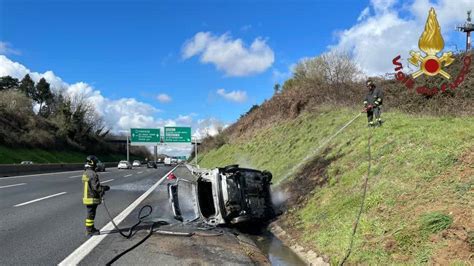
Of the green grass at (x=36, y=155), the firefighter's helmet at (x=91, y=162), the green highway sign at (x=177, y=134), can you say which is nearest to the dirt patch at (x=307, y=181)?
the firefighter's helmet at (x=91, y=162)

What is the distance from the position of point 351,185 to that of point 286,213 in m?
2.08

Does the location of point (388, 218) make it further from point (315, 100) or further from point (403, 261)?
point (315, 100)

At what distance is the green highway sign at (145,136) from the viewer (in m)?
63.2

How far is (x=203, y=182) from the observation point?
34.3ft

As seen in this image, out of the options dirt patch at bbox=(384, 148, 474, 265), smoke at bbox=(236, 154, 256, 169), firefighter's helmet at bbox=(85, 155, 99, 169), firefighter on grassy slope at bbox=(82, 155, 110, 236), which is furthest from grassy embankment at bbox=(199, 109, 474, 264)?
smoke at bbox=(236, 154, 256, 169)

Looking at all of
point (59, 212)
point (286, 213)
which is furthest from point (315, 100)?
point (59, 212)

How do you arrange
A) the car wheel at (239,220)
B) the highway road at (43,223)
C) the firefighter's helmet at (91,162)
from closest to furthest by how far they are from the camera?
the highway road at (43,223), the firefighter's helmet at (91,162), the car wheel at (239,220)

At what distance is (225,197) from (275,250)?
171cm

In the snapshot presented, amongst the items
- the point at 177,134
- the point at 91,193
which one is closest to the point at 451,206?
the point at 91,193

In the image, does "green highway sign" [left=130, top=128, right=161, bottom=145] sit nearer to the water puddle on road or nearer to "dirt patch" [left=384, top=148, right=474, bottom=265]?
the water puddle on road

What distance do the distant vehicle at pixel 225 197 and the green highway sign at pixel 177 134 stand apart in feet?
169

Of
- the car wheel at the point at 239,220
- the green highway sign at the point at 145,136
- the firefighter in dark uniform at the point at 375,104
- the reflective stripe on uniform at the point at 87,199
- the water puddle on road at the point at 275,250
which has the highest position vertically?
the green highway sign at the point at 145,136

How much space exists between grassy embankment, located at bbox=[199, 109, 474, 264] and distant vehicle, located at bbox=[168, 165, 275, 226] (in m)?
0.89

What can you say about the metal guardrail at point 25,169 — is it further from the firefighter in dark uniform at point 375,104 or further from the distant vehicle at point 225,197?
the firefighter in dark uniform at point 375,104
